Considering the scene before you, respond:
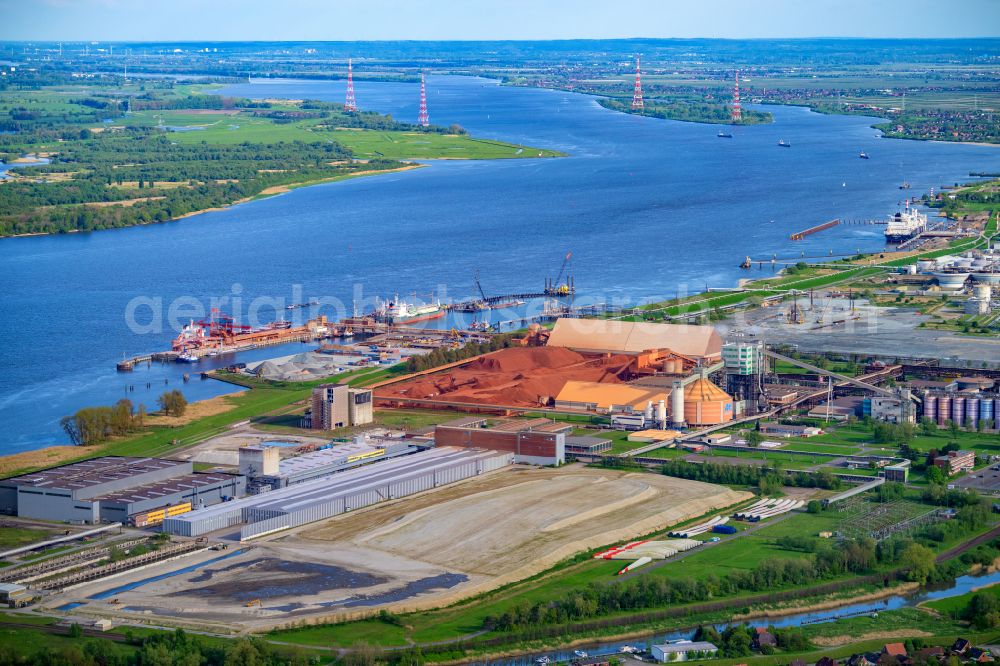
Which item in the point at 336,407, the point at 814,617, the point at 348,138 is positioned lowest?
the point at 814,617

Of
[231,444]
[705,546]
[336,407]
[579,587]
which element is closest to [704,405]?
[336,407]

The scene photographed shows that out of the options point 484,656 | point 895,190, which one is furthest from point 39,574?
point 895,190

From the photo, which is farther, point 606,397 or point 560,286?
point 560,286

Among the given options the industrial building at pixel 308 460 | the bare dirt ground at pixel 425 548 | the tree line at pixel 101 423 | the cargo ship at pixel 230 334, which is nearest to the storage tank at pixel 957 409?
the bare dirt ground at pixel 425 548

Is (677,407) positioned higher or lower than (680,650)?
higher

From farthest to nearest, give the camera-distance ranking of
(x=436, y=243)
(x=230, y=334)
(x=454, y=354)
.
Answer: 1. (x=436, y=243)
2. (x=230, y=334)
3. (x=454, y=354)

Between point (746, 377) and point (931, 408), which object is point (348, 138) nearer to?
point (746, 377)
